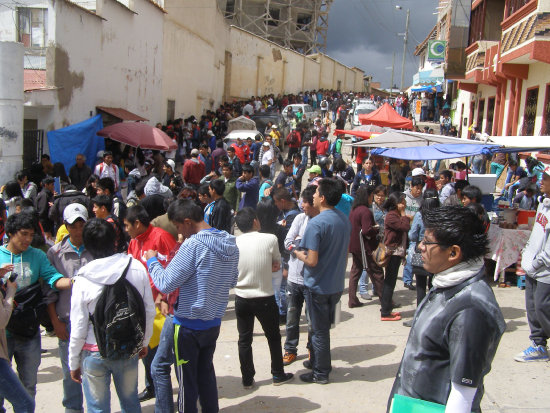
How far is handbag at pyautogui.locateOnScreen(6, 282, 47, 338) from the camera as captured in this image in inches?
151

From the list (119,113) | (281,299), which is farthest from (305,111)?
(281,299)

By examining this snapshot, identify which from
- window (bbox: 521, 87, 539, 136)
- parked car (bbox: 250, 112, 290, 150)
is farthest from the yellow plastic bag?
parked car (bbox: 250, 112, 290, 150)

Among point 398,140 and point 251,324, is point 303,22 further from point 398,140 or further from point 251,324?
point 251,324

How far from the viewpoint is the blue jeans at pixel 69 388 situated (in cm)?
401

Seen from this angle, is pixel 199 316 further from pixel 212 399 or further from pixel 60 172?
pixel 60 172

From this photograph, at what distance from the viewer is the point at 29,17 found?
11.4 meters

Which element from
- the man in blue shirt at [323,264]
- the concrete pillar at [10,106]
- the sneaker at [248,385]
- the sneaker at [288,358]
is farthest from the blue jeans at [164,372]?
the concrete pillar at [10,106]

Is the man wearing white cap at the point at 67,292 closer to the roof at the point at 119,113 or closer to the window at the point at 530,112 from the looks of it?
the roof at the point at 119,113

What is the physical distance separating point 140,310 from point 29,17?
33.6ft

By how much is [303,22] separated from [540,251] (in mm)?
54600

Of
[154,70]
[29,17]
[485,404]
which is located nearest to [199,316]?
[485,404]

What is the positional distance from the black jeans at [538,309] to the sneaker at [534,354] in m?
0.06

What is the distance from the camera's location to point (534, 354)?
219 inches

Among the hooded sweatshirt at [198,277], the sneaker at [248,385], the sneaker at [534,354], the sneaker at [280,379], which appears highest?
the hooded sweatshirt at [198,277]
